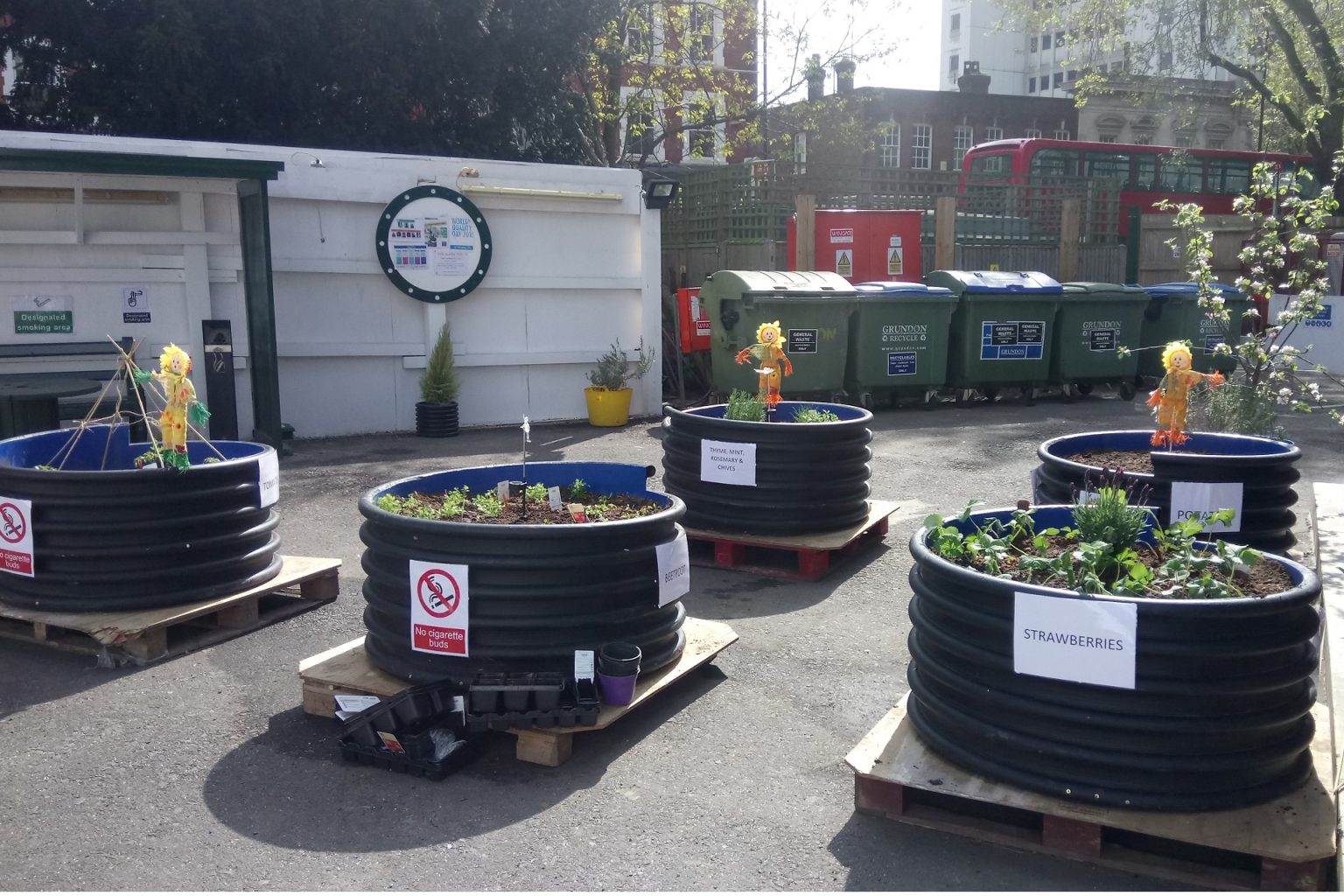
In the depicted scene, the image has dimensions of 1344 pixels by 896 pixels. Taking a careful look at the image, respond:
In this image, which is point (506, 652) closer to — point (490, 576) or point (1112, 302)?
point (490, 576)

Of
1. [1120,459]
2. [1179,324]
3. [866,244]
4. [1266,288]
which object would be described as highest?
[866,244]

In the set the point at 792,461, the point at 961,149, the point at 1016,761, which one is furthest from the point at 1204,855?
the point at 961,149

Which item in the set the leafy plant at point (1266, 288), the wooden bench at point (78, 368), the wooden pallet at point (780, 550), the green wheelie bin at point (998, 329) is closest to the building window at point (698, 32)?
the green wheelie bin at point (998, 329)

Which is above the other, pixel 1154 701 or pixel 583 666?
pixel 1154 701

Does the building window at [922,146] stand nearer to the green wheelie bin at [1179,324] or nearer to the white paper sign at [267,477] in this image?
the green wheelie bin at [1179,324]

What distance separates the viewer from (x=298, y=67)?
689 inches

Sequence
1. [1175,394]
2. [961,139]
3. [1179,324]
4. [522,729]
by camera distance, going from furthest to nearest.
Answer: [961,139] → [1179,324] → [1175,394] → [522,729]

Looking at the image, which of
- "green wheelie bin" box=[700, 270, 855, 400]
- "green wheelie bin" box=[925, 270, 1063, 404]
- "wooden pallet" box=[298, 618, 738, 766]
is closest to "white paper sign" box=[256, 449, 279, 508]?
"wooden pallet" box=[298, 618, 738, 766]

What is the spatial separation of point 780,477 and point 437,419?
20.0ft

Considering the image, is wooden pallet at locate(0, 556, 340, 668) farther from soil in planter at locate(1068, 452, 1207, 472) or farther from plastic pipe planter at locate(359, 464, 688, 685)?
soil in planter at locate(1068, 452, 1207, 472)

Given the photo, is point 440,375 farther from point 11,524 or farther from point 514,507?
point 514,507

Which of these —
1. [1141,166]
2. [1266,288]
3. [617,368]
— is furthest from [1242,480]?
[1141,166]

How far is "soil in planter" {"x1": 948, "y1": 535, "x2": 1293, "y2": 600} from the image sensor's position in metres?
3.71

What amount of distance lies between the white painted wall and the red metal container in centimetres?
441
